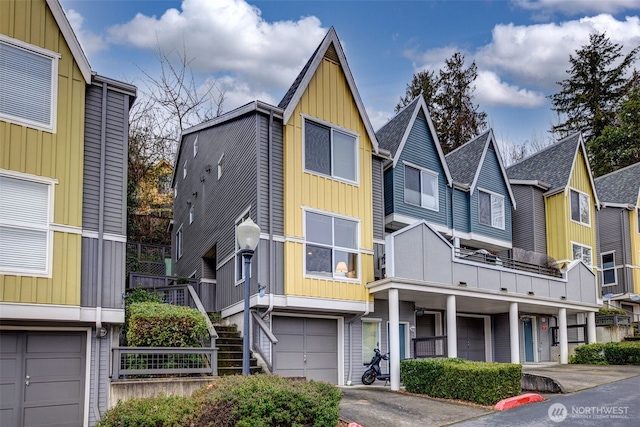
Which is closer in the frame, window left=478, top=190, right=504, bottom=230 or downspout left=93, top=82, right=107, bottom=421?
downspout left=93, top=82, right=107, bottom=421

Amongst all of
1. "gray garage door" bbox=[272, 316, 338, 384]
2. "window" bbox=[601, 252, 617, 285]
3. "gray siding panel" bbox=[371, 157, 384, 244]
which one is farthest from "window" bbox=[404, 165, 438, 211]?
"window" bbox=[601, 252, 617, 285]

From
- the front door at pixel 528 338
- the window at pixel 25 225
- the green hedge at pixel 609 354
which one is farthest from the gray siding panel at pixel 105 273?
the front door at pixel 528 338

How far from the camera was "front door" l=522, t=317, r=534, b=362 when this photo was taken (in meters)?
26.3

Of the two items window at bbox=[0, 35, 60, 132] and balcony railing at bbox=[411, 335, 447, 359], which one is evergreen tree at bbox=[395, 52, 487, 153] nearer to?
balcony railing at bbox=[411, 335, 447, 359]

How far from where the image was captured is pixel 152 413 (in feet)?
30.1

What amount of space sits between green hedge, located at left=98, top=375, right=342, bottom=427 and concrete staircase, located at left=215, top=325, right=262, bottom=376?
4.34 m

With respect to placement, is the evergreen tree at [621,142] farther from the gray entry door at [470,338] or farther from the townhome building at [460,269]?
the gray entry door at [470,338]

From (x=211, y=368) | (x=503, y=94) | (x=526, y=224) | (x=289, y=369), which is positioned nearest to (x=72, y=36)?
(x=211, y=368)

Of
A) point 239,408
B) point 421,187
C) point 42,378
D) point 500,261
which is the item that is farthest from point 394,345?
point 42,378

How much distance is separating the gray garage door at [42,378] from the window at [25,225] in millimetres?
1434

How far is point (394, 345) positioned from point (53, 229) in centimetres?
954

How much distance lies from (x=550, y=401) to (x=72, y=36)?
Result: 546 inches

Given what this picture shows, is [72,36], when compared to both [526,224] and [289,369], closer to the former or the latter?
[289,369]

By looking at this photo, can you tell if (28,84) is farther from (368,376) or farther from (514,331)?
(514,331)
